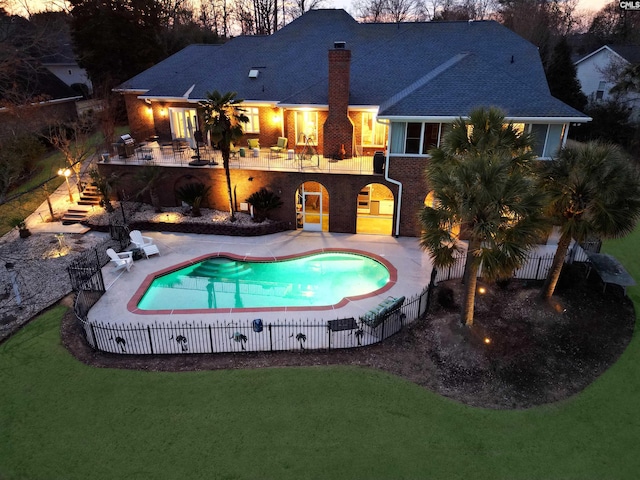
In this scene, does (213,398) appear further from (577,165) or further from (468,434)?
(577,165)

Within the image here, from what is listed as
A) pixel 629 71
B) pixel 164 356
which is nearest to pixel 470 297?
pixel 164 356

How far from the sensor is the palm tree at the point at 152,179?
22.5 metres

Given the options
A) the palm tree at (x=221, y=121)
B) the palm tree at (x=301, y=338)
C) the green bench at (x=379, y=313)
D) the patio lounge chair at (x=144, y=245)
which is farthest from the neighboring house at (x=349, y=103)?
the palm tree at (x=301, y=338)

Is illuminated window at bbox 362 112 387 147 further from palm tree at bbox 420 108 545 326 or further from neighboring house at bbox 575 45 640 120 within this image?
neighboring house at bbox 575 45 640 120

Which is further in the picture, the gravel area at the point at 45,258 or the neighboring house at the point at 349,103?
the neighboring house at the point at 349,103

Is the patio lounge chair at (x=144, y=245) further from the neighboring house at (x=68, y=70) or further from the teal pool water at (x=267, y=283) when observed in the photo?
the neighboring house at (x=68, y=70)

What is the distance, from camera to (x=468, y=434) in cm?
1048

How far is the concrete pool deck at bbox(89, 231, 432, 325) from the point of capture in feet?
49.6

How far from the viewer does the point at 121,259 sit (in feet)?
61.2

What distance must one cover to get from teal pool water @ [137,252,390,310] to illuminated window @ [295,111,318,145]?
26.8ft

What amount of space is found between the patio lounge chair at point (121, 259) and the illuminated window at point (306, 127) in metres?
11.7

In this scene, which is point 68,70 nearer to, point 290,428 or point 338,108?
point 338,108

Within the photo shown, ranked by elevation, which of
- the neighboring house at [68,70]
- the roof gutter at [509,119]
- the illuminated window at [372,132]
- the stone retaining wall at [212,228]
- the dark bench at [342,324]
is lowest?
the stone retaining wall at [212,228]

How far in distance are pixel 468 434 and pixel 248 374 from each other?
6.17 meters
